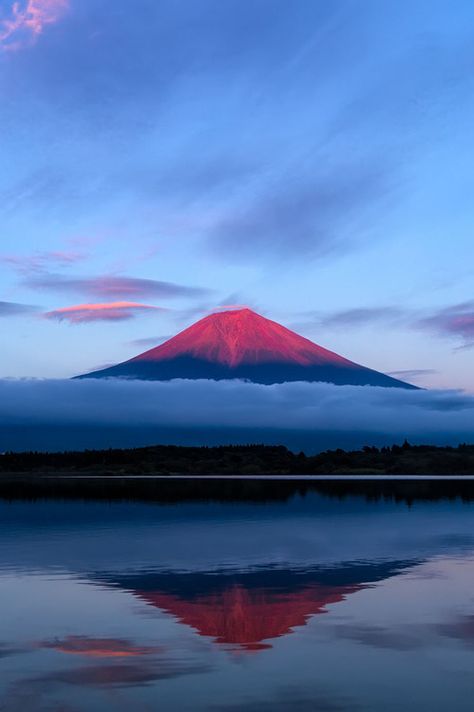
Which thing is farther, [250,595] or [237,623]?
[250,595]

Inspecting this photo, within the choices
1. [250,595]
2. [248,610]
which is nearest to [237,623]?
[248,610]

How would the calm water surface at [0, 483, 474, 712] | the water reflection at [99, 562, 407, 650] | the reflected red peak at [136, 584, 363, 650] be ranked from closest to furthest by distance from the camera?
the calm water surface at [0, 483, 474, 712] < the reflected red peak at [136, 584, 363, 650] < the water reflection at [99, 562, 407, 650]

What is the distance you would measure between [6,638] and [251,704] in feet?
26.6

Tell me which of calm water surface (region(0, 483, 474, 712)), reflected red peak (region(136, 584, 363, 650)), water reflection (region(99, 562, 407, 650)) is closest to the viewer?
calm water surface (region(0, 483, 474, 712))

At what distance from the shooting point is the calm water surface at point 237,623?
50.5ft

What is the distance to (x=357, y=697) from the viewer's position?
1512 cm

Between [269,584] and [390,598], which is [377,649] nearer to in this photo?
[390,598]

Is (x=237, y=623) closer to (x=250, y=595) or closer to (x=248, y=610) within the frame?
(x=248, y=610)

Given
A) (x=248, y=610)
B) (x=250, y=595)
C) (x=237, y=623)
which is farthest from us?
(x=250, y=595)

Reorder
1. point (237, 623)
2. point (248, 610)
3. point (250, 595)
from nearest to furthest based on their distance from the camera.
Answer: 1. point (237, 623)
2. point (248, 610)
3. point (250, 595)

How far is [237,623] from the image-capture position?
2206 cm

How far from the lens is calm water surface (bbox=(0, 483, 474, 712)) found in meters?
15.4

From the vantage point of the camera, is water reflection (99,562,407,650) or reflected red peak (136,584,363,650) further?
water reflection (99,562,407,650)

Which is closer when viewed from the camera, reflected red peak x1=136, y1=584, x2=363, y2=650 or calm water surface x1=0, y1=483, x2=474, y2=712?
calm water surface x1=0, y1=483, x2=474, y2=712
